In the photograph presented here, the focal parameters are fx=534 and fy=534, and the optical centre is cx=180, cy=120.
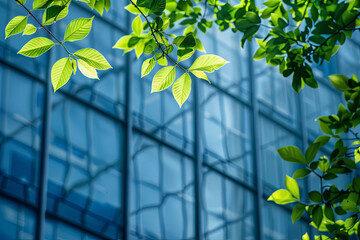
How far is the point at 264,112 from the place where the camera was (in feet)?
39.0

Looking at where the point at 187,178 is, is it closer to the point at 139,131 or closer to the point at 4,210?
the point at 139,131

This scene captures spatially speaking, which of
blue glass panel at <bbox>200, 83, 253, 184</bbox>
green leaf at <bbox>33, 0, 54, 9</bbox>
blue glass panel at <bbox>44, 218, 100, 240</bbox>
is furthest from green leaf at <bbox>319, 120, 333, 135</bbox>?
blue glass panel at <bbox>200, 83, 253, 184</bbox>

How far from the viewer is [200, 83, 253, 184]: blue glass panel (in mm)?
10352

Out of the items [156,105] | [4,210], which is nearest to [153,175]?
[156,105]

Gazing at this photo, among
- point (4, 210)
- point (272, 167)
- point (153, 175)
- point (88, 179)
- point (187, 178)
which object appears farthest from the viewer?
point (272, 167)

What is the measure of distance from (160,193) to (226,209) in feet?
5.91

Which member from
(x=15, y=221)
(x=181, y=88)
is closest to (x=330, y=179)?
(x=181, y=88)

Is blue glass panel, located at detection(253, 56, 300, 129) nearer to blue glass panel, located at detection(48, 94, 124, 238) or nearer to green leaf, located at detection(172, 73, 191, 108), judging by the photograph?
blue glass panel, located at detection(48, 94, 124, 238)

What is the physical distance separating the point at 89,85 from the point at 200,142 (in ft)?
8.60

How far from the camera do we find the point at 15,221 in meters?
7.00

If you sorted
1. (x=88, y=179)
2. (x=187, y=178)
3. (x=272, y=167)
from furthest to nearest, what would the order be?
(x=272, y=167) < (x=187, y=178) < (x=88, y=179)

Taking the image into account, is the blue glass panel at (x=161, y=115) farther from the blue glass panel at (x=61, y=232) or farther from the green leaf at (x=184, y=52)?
the green leaf at (x=184, y=52)

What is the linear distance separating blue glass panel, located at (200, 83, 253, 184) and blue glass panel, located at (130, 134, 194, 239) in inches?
35.1

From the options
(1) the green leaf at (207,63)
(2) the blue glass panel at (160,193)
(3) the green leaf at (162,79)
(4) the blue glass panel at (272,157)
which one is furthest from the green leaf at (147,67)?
(4) the blue glass panel at (272,157)
